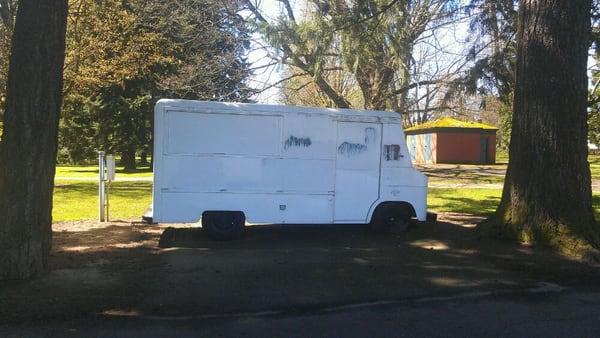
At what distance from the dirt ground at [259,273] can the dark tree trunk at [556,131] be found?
617 mm

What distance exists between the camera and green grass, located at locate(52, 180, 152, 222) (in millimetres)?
14062

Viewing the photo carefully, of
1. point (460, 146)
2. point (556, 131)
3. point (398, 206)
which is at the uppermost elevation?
point (460, 146)

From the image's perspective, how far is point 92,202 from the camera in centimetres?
1730

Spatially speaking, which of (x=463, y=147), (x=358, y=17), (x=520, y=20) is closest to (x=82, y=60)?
(x=358, y=17)

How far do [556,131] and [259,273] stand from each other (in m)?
4.74

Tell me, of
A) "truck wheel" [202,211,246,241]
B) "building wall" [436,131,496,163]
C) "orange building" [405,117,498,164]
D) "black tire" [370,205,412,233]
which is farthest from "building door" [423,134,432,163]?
"truck wheel" [202,211,246,241]

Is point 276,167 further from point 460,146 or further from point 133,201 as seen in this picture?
point 460,146

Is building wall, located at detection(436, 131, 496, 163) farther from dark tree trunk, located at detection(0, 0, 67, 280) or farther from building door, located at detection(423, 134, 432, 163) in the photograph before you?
dark tree trunk, located at detection(0, 0, 67, 280)

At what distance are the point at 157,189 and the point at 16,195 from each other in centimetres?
301

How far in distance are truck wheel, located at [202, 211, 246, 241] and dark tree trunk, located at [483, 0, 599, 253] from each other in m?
4.34

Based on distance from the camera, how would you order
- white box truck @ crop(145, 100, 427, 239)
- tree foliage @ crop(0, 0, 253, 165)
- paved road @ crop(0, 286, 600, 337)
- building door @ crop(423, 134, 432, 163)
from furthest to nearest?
building door @ crop(423, 134, 432, 163), tree foliage @ crop(0, 0, 253, 165), white box truck @ crop(145, 100, 427, 239), paved road @ crop(0, 286, 600, 337)

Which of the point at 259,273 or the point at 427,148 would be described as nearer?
the point at 259,273

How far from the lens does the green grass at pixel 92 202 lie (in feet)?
46.1

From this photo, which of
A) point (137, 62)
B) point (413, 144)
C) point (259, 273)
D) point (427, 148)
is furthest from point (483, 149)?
point (259, 273)
